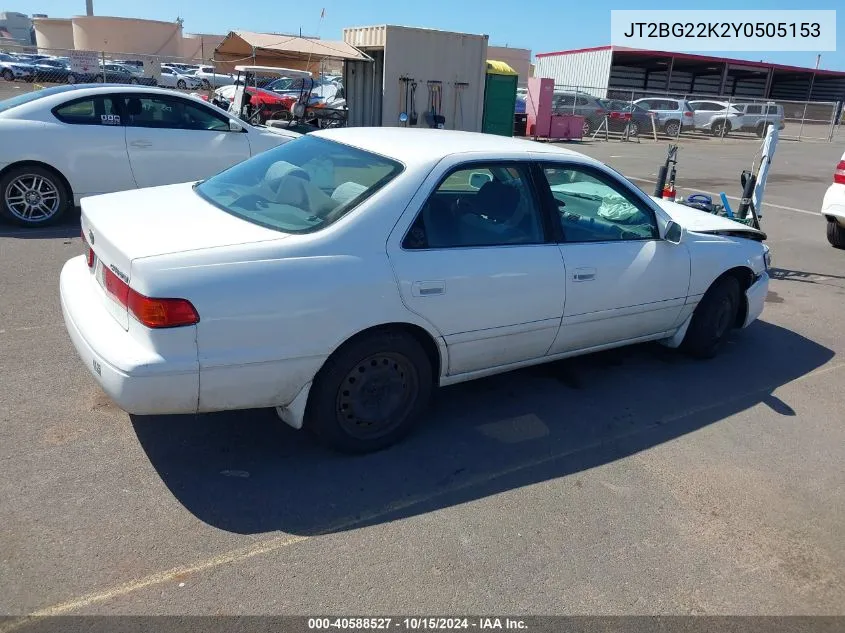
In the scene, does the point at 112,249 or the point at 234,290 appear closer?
the point at 234,290

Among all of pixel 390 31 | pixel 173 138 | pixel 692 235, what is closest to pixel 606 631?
pixel 692 235

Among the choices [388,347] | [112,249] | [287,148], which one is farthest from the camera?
[287,148]

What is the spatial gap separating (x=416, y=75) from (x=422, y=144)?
1476 cm

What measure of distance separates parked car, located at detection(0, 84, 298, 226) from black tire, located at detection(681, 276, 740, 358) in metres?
5.87

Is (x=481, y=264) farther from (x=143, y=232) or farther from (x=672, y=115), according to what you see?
(x=672, y=115)

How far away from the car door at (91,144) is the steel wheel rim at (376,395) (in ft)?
18.5

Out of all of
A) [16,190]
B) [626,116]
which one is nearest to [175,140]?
[16,190]

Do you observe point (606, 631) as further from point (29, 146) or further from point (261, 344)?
point (29, 146)

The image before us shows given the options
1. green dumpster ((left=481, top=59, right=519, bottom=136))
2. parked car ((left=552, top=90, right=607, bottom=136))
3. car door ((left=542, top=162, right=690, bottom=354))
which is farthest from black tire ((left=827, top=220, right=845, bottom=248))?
parked car ((left=552, top=90, right=607, bottom=136))

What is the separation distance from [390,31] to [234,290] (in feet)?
50.8

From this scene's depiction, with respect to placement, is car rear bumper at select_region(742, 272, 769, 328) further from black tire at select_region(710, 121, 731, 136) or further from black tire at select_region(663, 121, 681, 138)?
black tire at select_region(710, 121, 731, 136)

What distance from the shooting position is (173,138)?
8164mm

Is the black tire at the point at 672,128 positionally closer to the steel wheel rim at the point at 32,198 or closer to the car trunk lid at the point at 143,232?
the steel wheel rim at the point at 32,198

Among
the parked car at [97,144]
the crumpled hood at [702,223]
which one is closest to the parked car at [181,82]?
the parked car at [97,144]
